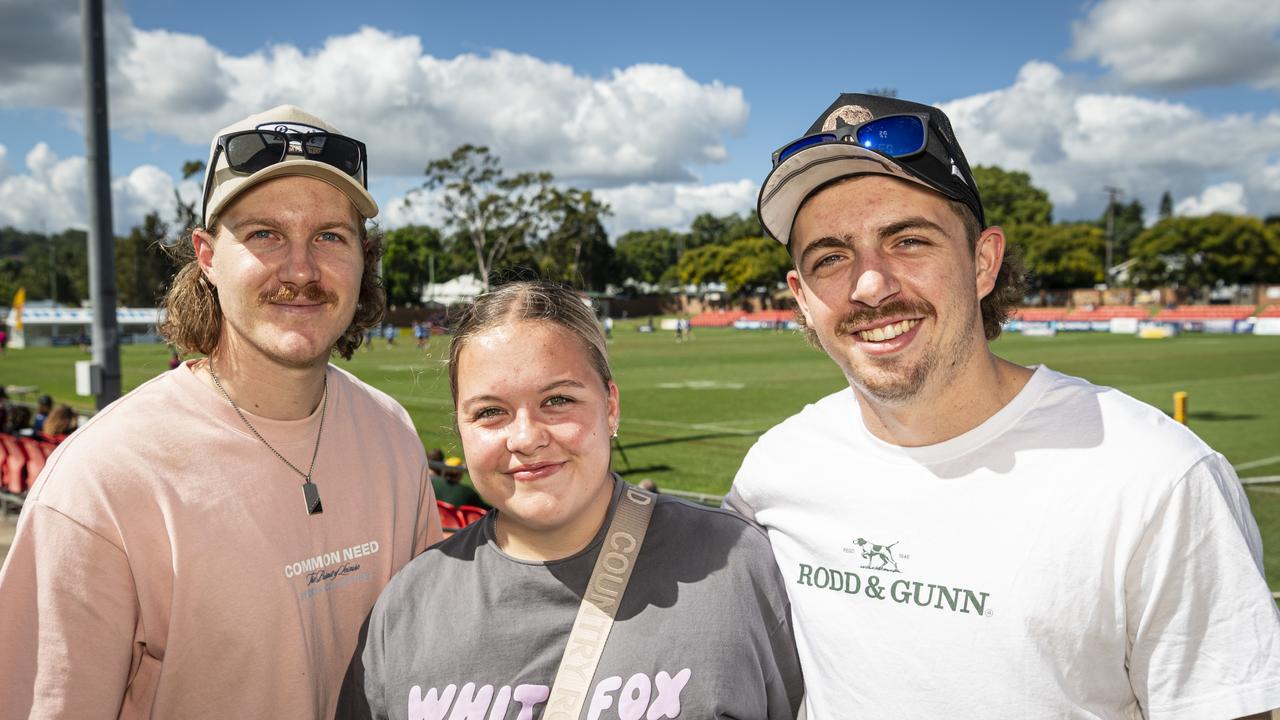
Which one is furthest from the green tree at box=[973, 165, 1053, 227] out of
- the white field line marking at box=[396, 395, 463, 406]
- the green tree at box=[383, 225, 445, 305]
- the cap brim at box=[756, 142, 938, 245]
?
the cap brim at box=[756, 142, 938, 245]

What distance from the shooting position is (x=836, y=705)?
2246 millimetres

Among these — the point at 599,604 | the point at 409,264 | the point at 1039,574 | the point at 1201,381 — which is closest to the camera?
the point at 1039,574

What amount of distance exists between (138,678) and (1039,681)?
7.47ft

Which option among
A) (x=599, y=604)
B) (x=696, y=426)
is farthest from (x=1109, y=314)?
(x=599, y=604)

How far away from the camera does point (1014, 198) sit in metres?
103

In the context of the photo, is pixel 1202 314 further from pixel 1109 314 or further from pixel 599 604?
pixel 599 604

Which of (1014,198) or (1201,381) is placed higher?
(1014,198)

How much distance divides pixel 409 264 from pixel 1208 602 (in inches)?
4190

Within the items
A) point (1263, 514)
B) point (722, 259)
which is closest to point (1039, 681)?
point (1263, 514)

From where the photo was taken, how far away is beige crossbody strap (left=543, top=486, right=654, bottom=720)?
2.07 m

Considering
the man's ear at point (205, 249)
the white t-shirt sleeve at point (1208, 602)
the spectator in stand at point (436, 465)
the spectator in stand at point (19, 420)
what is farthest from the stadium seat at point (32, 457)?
the white t-shirt sleeve at point (1208, 602)

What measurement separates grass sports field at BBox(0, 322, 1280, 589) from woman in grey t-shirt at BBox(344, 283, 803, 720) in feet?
1.12

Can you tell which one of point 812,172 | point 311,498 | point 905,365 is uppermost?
point 812,172

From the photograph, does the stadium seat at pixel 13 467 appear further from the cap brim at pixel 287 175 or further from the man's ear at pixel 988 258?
the man's ear at pixel 988 258
